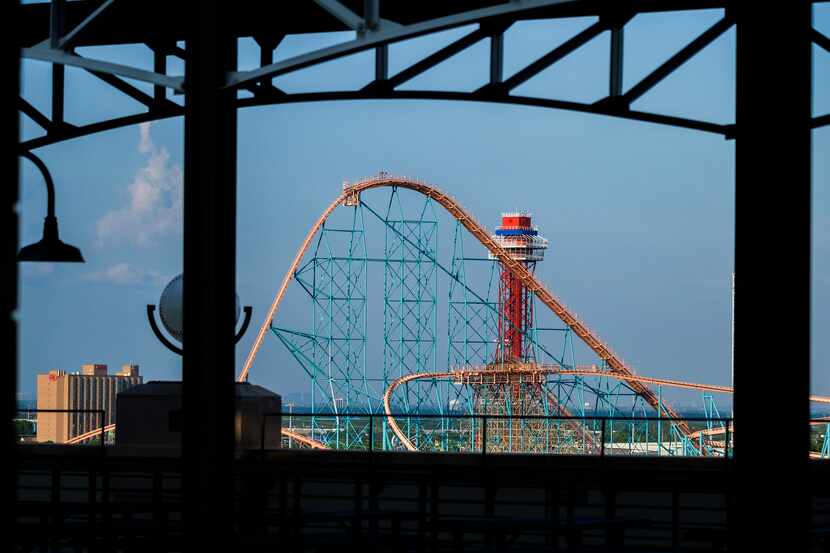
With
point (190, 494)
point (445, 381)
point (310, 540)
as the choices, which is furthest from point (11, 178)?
point (445, 381)

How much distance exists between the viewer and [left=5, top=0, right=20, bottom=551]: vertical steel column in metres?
2.30

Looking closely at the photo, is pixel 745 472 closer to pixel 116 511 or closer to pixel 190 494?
pixel 190 494

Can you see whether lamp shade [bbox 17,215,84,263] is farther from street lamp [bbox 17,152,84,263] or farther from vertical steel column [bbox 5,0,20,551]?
vertical steel column [bbox 5,0,20,551]

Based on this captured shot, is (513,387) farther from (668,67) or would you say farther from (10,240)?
(10,240)

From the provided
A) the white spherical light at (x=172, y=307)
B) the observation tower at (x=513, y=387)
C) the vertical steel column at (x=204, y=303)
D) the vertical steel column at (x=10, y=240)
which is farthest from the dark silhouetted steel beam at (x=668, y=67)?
the observation tower at (x=513, y=387)

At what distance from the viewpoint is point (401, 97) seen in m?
7.53

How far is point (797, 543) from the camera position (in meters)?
3.95

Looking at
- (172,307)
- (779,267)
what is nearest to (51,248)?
(172,307)

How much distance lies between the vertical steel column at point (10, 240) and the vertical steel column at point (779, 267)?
244 cm

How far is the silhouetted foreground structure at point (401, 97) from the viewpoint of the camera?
4.02m

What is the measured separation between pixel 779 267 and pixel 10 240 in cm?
249

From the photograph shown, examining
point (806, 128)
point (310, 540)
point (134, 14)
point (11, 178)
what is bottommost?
point (310, 540)

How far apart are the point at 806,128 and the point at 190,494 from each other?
2607 millimetres

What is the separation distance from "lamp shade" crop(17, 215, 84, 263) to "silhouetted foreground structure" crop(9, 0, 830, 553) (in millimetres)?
623
